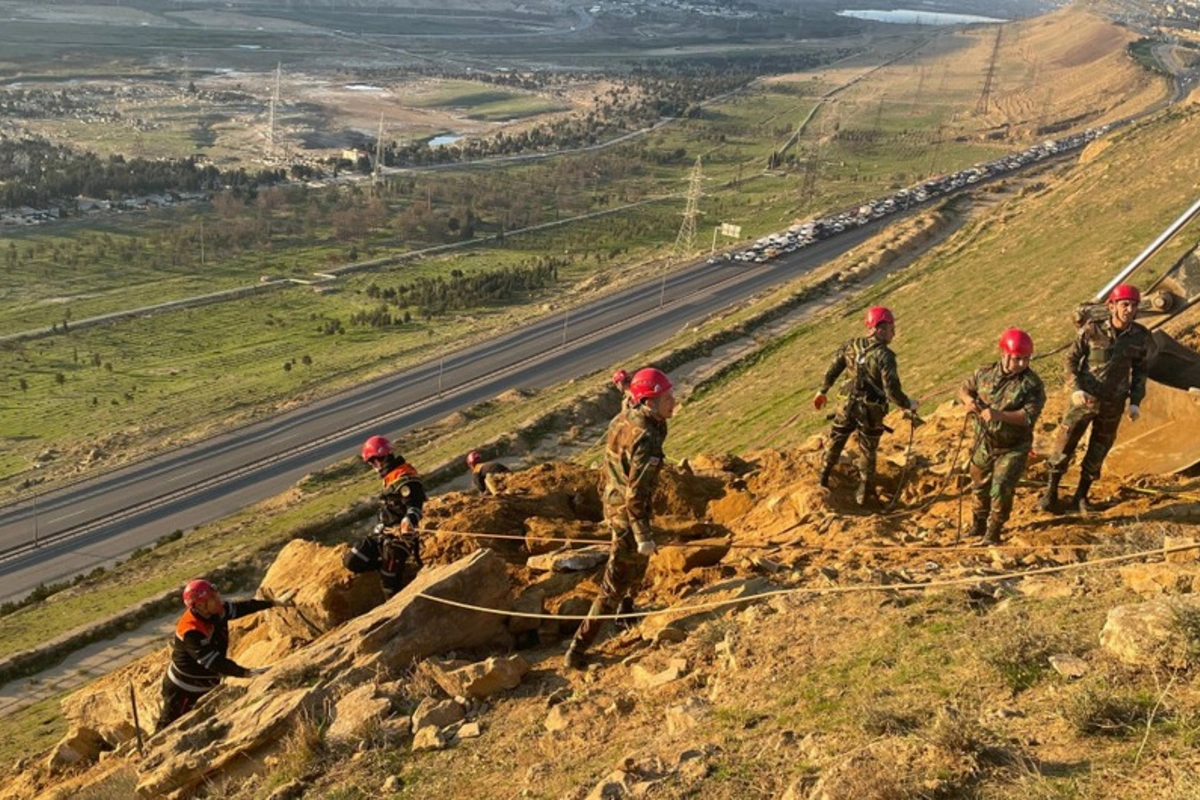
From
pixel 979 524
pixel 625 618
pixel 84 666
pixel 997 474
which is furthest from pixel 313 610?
pixel 84 666

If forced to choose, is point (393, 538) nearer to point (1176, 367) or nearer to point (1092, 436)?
point (1092, 436)

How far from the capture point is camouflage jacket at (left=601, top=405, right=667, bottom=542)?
30.4 feet

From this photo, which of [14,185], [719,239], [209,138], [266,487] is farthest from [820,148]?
[266,487]

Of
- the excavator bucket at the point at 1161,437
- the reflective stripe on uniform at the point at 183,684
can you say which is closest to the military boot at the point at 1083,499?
the excavator bucket at the point at 1161,437

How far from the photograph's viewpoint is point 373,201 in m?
112

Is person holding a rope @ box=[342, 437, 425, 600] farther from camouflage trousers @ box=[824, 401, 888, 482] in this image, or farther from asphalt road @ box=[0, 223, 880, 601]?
asphalt road @ box=[0, 223, 880, 601]

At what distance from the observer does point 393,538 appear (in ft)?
38.7

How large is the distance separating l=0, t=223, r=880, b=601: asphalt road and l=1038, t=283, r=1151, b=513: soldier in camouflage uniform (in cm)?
3907

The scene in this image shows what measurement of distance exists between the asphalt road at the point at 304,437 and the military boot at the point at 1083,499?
38.9 metres

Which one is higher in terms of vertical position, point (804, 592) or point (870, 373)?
point (870, 373)

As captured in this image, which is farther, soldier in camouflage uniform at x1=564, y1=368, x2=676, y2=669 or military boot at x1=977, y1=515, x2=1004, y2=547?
military boot at x1=977, y1=515, x2=1004, y2=547

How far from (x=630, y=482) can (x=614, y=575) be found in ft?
3.44

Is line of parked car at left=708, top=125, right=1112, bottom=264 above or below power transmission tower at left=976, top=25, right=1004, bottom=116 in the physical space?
below

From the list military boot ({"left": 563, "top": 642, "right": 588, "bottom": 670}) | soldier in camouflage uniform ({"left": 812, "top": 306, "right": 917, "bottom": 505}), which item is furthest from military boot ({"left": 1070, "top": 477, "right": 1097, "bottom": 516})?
military boot ({"left": 563, "top": 642, "right": 588, "bottom": 670})
